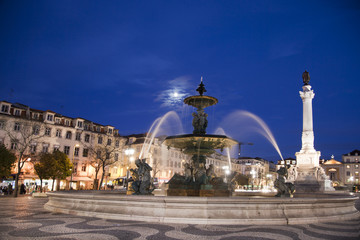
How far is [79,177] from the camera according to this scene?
50.3 metres

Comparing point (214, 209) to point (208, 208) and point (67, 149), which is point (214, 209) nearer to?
point (208, 208)

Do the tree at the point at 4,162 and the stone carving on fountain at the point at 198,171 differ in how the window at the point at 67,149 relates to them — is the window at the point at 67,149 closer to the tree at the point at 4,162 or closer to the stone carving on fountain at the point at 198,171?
the tree at the point at 4,162

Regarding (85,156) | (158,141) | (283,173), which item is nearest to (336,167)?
(158,141)

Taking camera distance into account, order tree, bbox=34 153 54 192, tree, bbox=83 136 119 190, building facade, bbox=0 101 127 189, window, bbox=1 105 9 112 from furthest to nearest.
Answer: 1. building facade, bbox=0 101 127 189
2. window, bbox=1 105 9 112
3. tree, bbox=34 153 54 192
4. tree, bbox=83 136 119 190

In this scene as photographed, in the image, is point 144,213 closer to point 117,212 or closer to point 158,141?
point 117,212

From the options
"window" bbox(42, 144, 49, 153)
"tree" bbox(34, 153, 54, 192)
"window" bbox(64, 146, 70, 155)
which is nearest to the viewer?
"tree" bbox(34, 153, 54, 192)

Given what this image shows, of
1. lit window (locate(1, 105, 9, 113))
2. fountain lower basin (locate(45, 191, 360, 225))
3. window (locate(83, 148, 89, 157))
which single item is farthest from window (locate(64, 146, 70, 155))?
fountain lower basin (locate(45, 191, 360, 225))

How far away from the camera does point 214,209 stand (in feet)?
27.1

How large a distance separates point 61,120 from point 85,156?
7.93 m

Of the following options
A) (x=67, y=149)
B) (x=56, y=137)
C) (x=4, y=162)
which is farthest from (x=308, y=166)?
(x=56, y=137)

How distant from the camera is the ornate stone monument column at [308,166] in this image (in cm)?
2948

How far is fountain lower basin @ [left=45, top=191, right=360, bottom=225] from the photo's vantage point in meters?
8.23

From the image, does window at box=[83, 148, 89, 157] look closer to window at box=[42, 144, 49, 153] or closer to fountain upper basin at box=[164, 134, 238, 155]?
window at box=[42, 144, 49, 153]

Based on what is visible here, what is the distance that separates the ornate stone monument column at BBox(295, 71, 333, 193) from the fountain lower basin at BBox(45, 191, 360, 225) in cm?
2081
